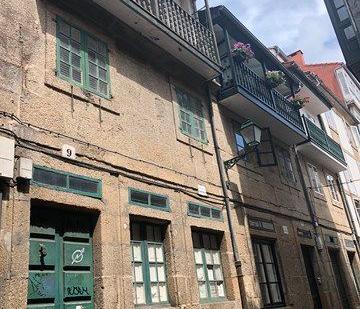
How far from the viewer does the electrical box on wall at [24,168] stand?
189 inches

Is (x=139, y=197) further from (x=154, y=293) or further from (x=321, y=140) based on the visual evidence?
(x=321, y=140)

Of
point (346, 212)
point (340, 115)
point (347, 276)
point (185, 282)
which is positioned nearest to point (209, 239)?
point (185, 282)

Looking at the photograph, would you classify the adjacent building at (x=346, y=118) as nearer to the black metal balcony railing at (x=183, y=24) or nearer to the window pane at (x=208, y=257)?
the black metal balcony railing at (x=183, y=24)

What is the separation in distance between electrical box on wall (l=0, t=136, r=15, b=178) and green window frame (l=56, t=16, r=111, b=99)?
167 centimetres

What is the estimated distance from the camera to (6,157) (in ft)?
15.4

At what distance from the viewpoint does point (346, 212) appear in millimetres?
16656

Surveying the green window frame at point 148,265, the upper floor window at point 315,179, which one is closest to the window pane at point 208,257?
the green window frame at point 148,265

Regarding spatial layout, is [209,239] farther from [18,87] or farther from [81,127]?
[18,87]

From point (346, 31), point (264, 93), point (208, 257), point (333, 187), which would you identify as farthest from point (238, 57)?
point (333, 187)

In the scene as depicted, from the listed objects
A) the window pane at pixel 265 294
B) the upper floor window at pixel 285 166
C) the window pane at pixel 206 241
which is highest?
the upper floor window at pixel 285 166

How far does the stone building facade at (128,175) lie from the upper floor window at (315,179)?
3.65 meters

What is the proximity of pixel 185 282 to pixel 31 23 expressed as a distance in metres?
4.92

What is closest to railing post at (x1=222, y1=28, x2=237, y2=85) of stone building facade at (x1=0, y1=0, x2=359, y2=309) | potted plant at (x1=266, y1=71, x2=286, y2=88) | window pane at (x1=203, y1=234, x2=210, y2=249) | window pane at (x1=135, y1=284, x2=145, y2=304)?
stone building facade at (x1=0, y1=0, x2=359, y2=309)

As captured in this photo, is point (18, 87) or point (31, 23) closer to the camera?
point (18, 87)
